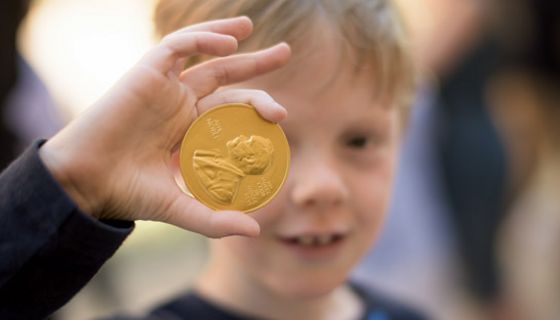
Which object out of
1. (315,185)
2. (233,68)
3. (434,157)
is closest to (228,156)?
(233,68)

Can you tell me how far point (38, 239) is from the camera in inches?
33.4

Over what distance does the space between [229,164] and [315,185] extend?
8.6 inches

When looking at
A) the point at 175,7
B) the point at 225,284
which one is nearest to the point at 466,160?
the point at 225,284

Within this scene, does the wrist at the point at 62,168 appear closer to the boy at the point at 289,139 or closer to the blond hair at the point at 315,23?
the boy at the point at 289,139

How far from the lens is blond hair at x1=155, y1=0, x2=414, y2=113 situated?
1096mm

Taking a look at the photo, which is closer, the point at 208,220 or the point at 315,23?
the point at 208,220

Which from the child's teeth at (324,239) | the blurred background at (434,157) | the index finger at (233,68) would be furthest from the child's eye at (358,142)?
the blurred background at (434,157)

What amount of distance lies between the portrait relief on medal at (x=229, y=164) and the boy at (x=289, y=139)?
0.03 m

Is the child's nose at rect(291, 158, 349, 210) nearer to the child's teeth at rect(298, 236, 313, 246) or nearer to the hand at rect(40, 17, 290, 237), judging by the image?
the child's teeth at rect(298, 236, 313, 246)

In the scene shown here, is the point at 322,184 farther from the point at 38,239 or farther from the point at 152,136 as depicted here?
the point at 38,239

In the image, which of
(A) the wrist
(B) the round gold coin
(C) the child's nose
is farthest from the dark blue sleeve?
(C) the child's nose

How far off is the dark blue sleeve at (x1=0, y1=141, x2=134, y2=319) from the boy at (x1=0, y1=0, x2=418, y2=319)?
0.02 m

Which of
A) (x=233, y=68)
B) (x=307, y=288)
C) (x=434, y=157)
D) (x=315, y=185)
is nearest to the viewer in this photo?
(x=233, y=68)

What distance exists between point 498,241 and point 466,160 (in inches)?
16.1
